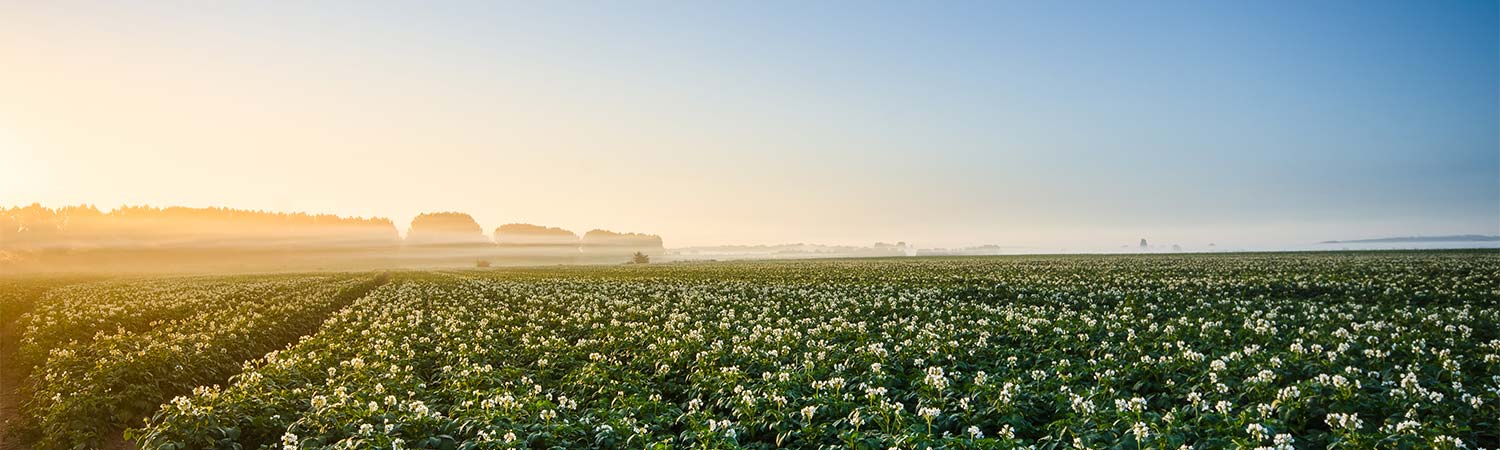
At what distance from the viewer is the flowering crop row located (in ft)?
40.9

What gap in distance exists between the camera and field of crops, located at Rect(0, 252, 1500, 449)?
25.2 ft

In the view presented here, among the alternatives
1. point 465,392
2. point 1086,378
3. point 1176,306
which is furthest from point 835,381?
point 1176,306

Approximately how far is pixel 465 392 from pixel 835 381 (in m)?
5.58

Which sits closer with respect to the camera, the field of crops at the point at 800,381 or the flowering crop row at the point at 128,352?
the field of crops at the point at 800,381

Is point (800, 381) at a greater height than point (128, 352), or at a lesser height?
greater

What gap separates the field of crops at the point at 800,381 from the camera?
7.68 metres

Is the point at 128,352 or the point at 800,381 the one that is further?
the point at 128,352

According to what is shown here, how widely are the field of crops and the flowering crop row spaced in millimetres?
82

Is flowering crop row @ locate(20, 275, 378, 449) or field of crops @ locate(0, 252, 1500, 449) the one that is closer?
field of crops @ locate(0, 252, 1500, 449)

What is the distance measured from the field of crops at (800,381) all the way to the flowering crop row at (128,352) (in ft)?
0.27

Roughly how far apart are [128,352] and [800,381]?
16.4 metres

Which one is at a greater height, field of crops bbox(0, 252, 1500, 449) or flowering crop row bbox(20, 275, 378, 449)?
field of crops bbox(0, 252, 1500, 449)

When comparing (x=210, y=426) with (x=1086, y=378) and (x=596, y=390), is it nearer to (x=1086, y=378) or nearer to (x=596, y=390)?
(x=596, y=390)

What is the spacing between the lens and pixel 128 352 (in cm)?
1579
